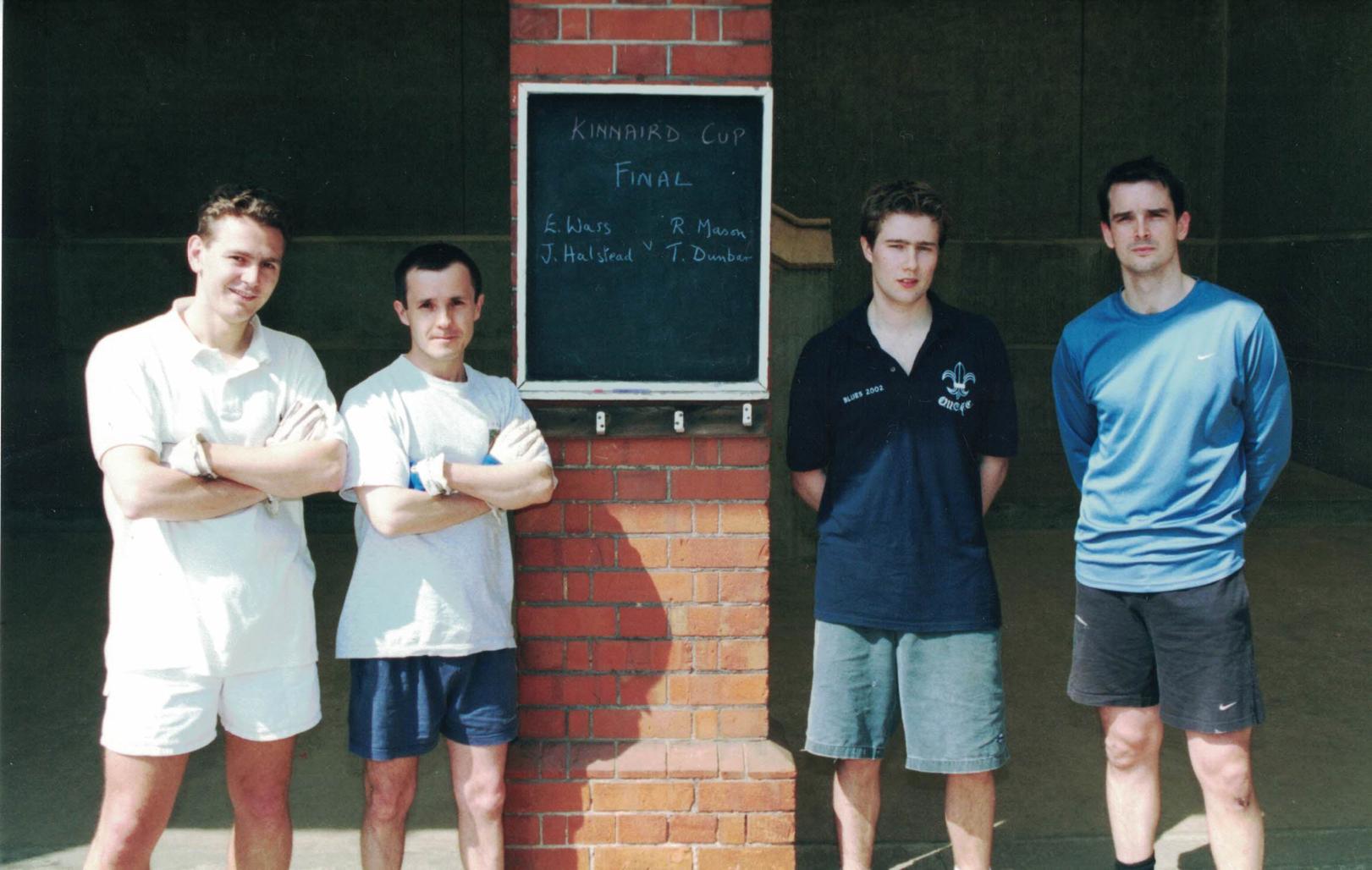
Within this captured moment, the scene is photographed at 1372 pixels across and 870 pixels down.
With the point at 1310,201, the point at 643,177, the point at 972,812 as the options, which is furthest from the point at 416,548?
the point at 1310,201

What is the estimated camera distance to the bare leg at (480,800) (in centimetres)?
333

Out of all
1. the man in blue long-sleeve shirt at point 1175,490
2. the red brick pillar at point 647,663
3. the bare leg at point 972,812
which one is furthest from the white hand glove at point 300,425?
the man in blue long-sleeve shirt at point 1175,490

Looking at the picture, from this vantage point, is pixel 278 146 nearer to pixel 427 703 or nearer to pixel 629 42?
pixel 629 42

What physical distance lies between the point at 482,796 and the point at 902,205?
6.33ft

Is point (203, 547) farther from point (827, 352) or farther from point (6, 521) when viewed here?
point (6, 521)

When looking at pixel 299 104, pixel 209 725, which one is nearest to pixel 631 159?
pixel 209 725

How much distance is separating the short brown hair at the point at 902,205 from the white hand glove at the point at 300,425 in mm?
1525

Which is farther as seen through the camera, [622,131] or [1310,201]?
[1310,201]

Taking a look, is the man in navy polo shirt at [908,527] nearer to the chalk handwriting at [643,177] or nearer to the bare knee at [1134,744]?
the bare knee at [1134,744]

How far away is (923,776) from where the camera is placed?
4.89 metres

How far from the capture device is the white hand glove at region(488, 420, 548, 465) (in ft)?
10.6

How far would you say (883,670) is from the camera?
348cm

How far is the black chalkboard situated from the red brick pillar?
0.75ft

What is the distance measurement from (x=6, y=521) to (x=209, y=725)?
7411 mm
